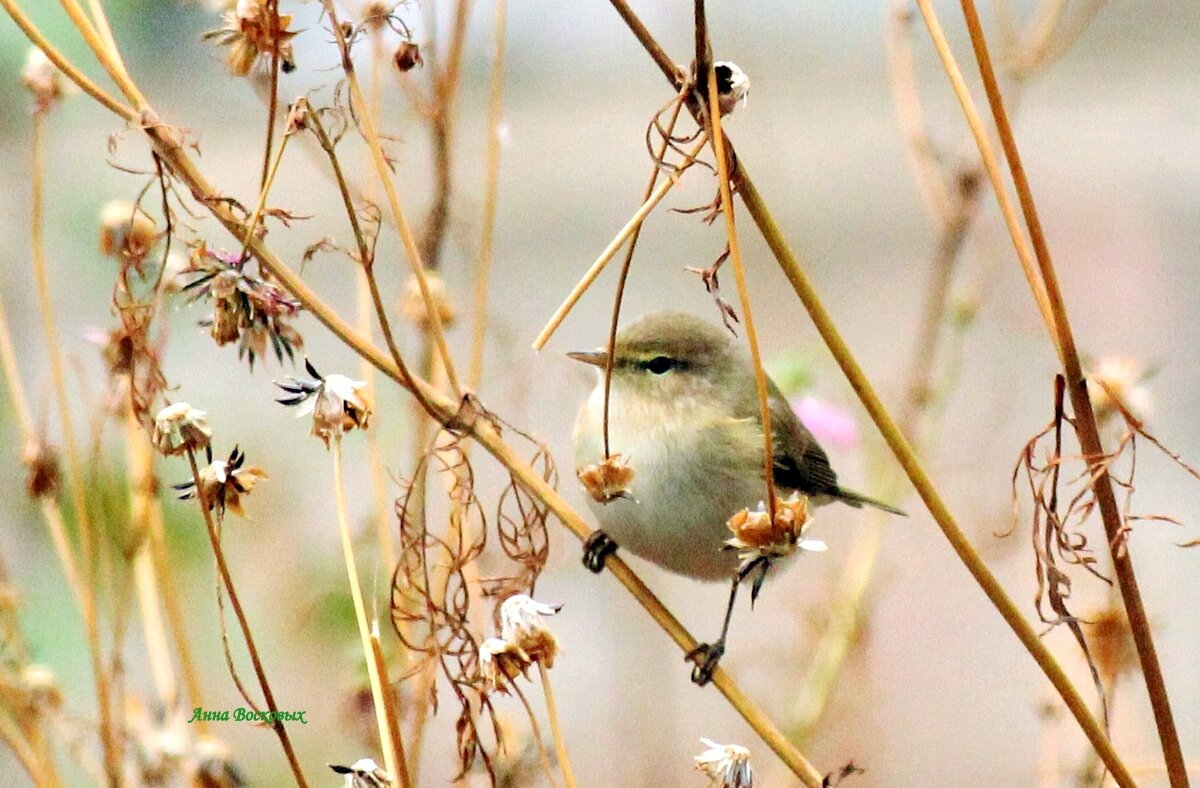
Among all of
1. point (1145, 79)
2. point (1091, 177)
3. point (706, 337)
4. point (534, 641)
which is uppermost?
point (1145, 79)

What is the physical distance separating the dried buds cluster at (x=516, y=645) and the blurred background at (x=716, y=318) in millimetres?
204

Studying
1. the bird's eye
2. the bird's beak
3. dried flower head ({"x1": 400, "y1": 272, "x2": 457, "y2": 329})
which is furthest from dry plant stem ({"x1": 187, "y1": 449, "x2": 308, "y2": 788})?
the bird's eye

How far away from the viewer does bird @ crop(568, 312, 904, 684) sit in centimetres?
126

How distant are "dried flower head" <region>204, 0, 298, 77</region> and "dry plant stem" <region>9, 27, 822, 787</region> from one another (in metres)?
0.05

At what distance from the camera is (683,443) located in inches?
53.1

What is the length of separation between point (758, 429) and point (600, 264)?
0.83 m

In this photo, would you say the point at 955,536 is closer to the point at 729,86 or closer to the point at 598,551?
the point at 729,86

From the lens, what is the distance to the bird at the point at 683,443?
126 centimetres

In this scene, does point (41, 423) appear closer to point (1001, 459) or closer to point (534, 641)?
point (534, 641)

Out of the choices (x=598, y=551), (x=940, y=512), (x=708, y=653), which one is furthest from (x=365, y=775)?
(x=598, y=551)

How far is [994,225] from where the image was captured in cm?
272

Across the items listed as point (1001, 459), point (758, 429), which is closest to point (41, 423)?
point (758, 429)

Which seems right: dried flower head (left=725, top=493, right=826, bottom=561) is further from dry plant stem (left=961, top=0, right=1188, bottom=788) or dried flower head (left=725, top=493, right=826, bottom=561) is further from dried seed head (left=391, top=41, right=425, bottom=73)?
dried seed head (left=391, top=41, right=425, bottom=73)

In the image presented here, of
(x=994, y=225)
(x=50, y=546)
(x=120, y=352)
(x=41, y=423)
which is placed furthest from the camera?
(x=994, y=225)
